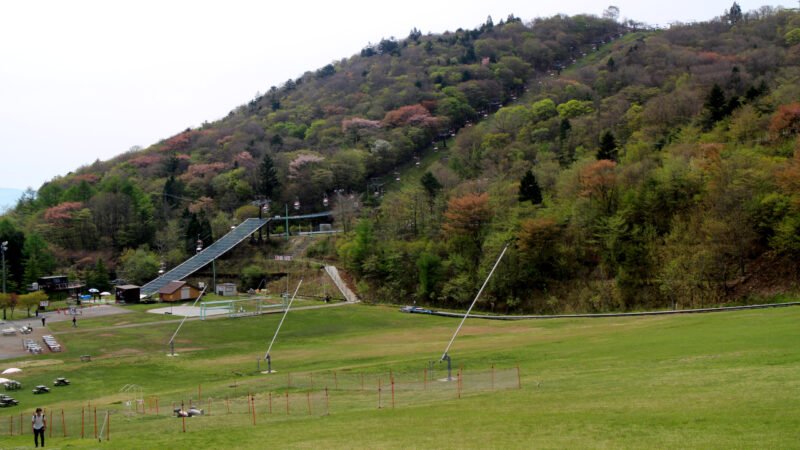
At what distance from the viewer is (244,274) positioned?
74.0 m

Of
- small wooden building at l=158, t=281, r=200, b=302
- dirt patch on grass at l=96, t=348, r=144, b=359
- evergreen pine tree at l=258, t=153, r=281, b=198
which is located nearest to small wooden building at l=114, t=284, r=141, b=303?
small wooden building at l=158, t=281, r=200, b=302

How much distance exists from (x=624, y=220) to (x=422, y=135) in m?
65.2

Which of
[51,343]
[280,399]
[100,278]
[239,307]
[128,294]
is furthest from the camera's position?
[100,278]

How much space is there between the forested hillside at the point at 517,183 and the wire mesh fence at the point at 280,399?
2738 centimetres

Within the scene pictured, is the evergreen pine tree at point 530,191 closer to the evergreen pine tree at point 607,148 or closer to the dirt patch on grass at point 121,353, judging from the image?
the evergreen pine tree at point 607,148

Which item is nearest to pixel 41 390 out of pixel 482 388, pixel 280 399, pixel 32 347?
pixel 32 347

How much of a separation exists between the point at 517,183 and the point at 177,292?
4304 cm

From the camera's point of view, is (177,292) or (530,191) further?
(177,292)

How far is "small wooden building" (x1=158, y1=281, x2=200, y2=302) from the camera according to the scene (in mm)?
65625

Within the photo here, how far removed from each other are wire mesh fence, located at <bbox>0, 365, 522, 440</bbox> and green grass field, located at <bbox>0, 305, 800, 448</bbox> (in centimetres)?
18

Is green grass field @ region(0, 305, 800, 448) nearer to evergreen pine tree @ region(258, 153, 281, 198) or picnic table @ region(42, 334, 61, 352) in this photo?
picnic table @ region(42, 334, 61, 352)

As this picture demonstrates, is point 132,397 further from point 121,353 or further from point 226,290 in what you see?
point 226,290

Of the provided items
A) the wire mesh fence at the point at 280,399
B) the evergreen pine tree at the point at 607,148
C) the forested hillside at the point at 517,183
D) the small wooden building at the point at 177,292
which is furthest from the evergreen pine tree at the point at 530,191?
the small wooden building at the point at 177,292

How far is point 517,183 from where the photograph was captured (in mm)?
63875
